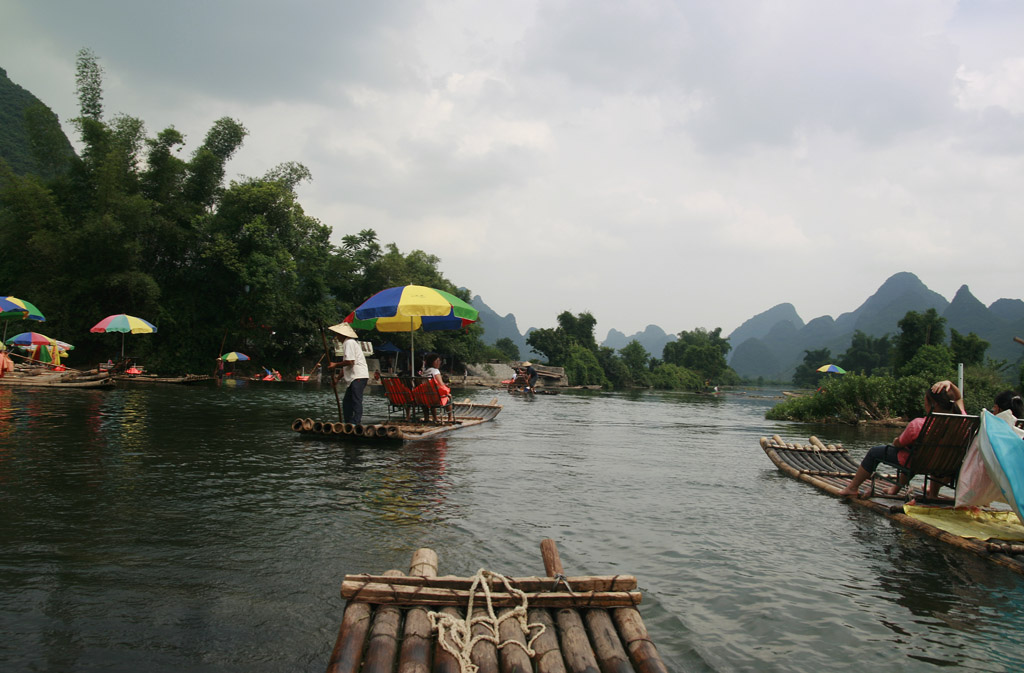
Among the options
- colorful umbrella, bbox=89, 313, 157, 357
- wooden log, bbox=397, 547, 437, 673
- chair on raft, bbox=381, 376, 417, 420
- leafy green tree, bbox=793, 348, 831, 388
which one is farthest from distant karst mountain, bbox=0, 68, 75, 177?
leafy green tree, bbox=793, 348, 831, 388

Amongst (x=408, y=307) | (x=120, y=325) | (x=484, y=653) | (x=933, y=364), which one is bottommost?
(x=484, y=653)

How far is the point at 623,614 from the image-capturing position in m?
3.08

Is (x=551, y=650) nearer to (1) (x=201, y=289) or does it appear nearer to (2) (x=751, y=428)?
(2) (x=751, y=428)

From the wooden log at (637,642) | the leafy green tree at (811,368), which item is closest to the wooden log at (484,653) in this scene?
the wooden log at (637,642)

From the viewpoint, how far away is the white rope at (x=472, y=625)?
2.74 meters

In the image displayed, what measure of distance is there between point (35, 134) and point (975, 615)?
3802 centimetres

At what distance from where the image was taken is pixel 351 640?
273 centimetres

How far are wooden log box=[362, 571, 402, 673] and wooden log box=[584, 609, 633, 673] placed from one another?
3.08ft

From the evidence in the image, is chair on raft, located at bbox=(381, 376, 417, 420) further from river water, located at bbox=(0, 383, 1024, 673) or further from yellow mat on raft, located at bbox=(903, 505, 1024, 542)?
yellow mat on raft, located at bbox=(903, 505, 1024, 542)

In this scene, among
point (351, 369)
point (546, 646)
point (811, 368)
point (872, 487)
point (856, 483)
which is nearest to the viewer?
point (546, 646)

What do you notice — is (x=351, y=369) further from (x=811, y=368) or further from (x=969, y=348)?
(x=811, y=368)

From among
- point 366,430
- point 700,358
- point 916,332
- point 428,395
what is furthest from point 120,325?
point 700,358

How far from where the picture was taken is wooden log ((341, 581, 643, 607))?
306cm

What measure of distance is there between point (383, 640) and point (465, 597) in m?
0.51
